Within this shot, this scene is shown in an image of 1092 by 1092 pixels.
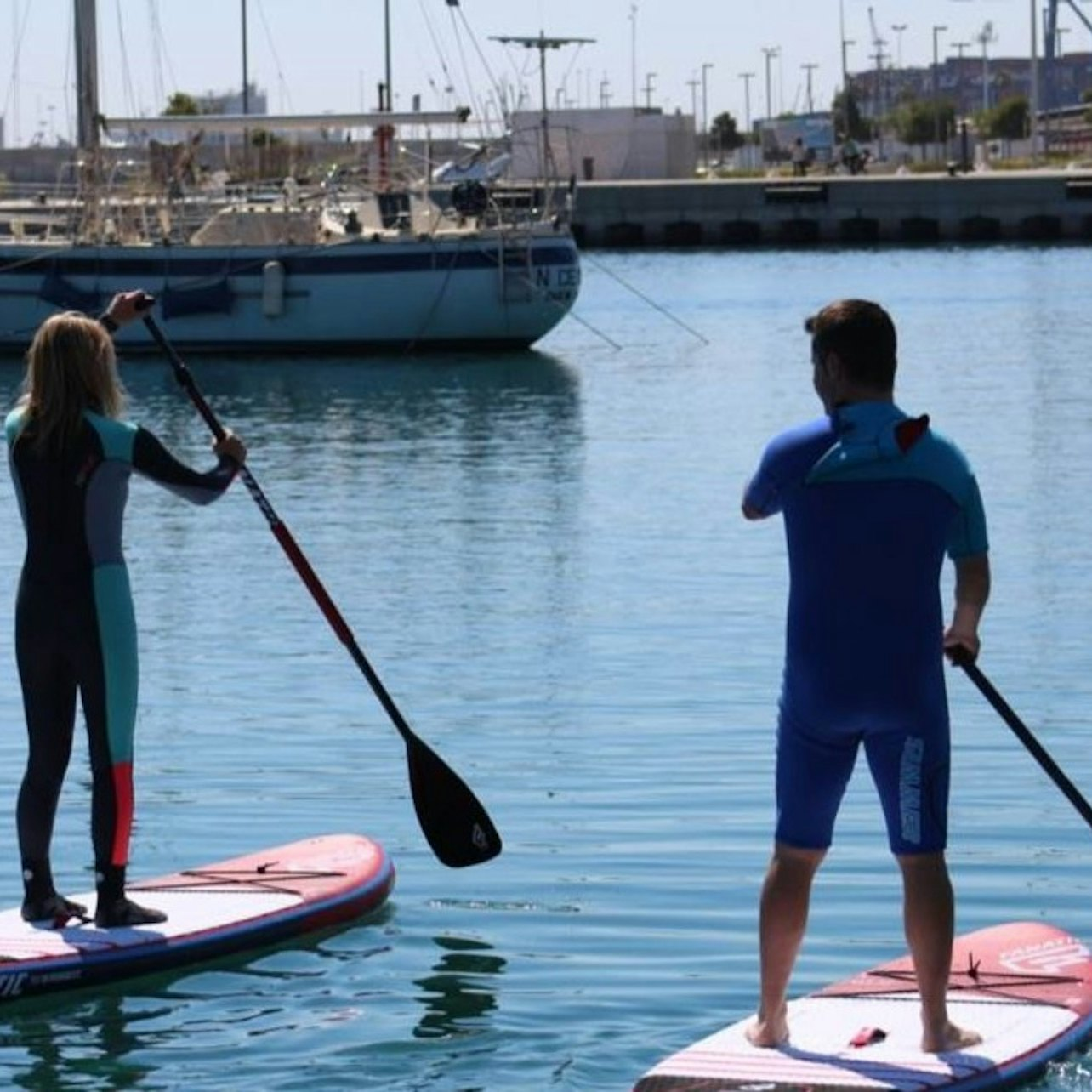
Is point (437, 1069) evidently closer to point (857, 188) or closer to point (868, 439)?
point (868, 439)

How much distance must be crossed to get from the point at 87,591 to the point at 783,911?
2137mm

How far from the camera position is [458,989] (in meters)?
7.80

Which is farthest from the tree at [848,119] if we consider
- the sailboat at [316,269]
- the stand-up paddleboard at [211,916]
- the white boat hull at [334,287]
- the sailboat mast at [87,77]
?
the stand-up paddleboard at [211,916]

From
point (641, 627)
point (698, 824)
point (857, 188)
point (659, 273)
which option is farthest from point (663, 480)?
point (857, 188)

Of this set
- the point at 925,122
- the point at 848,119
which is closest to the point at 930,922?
the point at 848,119

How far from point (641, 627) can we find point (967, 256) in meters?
56.0

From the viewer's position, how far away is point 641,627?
15055mm

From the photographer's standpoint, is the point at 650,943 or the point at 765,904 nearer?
the point at 765,904

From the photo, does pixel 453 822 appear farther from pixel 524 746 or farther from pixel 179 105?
pixel 179 105

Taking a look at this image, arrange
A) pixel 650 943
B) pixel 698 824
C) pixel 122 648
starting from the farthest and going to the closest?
pixel 698 824
pixel 650 943
pixel 122 648

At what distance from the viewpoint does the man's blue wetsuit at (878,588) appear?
20.6 feet

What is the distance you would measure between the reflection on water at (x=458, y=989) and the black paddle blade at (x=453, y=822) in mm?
478

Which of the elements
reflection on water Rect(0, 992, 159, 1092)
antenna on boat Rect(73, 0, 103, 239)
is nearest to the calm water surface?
reflection on water Rect(0, 992, 159, 1092)

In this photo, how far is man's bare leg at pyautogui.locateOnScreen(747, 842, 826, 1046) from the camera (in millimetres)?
6434
